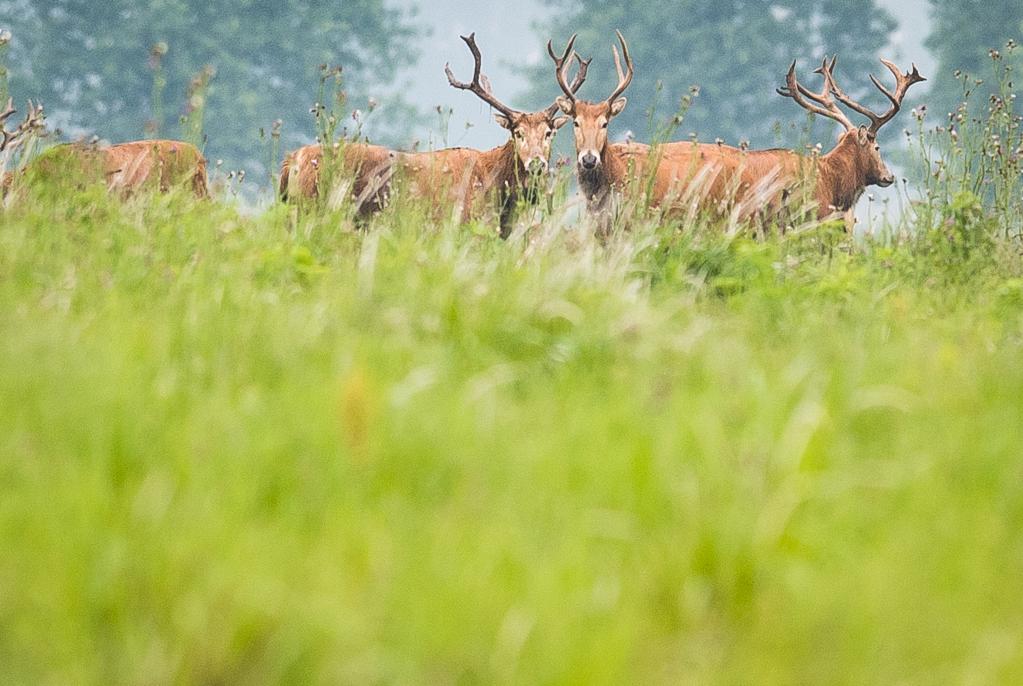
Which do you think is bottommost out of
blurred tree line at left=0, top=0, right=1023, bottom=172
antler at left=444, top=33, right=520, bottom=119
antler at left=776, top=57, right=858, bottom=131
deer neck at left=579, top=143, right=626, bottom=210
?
deer neck at left=579, top=143, right=626, bottom=210

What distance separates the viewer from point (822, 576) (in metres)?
2.11

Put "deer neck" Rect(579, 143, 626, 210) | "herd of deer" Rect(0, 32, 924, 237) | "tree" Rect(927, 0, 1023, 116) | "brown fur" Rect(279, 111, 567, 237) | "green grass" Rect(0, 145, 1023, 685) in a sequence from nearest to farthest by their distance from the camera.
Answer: "green grass" Rect(0, 145, 1023, 685) → "herd of deer" Rect(0, 32, 924, 237) → "brown fur" Rect(279, 111, 567, 237) → "deer neck" Rect(579, 143, 626, 210) → "tree" Rect(927, 0, 1023, 116)

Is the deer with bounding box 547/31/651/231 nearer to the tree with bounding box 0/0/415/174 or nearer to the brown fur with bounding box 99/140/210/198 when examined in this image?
the brown fur with bounding box 99/140/210/198

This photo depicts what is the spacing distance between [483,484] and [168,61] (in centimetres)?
2959

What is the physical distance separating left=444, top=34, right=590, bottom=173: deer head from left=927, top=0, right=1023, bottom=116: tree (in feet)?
87.5

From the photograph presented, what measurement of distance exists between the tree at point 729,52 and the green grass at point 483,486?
1224 inches

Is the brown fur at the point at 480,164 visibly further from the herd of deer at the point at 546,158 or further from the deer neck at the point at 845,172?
the deer neck at the point at 845,172

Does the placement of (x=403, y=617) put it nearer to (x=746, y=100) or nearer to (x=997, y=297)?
(x=997, y=297)

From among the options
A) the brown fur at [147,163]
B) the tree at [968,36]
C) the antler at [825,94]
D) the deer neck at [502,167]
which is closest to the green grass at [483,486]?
the brown fur at [147,163]

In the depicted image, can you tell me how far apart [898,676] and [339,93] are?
15.7 ft

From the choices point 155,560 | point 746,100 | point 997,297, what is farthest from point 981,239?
point 746,100

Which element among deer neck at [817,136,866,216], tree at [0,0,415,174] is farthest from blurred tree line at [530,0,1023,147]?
deer neck at [817,136,866,216]

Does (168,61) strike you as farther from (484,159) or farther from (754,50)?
(484,159)

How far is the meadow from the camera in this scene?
185 centimetres
